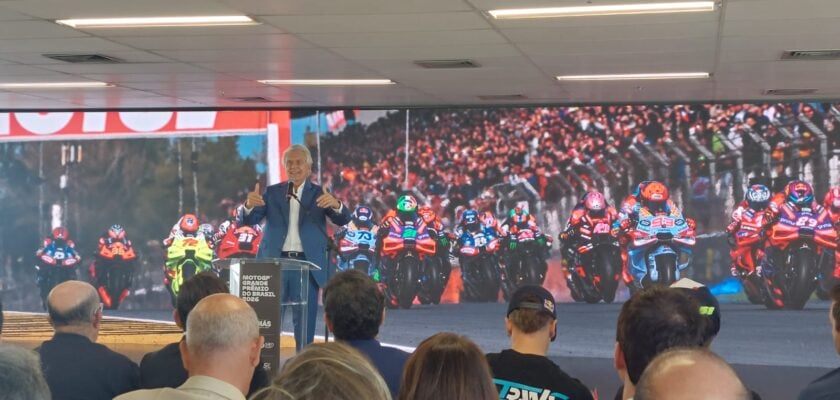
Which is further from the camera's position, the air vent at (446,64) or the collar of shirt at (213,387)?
the air vent at (446,64)

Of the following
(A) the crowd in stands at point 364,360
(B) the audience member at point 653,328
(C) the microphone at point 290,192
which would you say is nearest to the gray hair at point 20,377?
(A) the crowd in stands at point 364,360

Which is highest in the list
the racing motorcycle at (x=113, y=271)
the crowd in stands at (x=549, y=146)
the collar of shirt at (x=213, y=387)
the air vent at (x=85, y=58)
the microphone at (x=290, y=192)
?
the air vent at (x=85, y=58)

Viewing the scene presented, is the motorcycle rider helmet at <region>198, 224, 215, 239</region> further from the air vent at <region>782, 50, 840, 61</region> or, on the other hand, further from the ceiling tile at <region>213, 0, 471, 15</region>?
the air vent at <region>782, 50, 840, 61</region>

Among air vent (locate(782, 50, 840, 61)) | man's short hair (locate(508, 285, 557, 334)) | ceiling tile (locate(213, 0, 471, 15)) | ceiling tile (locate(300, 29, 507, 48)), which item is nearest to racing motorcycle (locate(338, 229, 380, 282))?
ceiling tile (locate(300, 29, 507, 48))

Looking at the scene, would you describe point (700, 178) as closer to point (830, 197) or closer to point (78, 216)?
point (830, 197)

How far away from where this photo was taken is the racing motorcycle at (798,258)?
10.3 meters

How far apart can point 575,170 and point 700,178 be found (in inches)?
48.4

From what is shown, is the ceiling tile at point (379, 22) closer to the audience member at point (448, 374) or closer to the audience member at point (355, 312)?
the audience member at point (355, 312)

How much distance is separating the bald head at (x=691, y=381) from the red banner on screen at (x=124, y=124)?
9994 millimetres

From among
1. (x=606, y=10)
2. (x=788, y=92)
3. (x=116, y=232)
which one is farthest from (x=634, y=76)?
(x=116, y=232)

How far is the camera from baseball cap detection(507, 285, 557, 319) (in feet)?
13.1

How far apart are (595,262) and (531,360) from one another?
7.22 m

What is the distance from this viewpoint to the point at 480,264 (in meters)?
Result: 11.1

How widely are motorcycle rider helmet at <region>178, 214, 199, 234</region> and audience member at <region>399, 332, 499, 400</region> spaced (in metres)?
9.13
